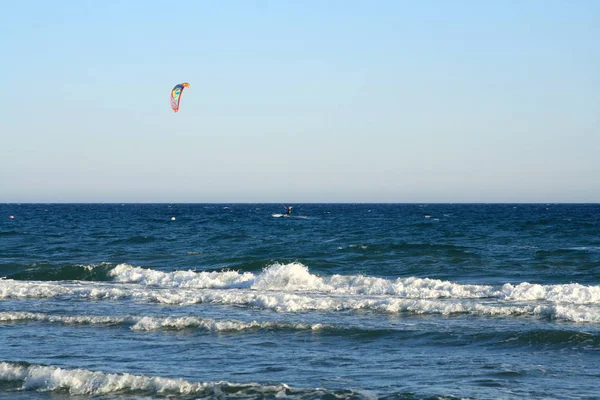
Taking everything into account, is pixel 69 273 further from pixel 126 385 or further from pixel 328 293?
pixel 126 385

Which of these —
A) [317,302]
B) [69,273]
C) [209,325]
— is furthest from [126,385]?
[69,273]

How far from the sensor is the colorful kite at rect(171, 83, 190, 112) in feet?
118

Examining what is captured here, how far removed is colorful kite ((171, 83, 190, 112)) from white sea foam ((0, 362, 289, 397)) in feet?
79.7

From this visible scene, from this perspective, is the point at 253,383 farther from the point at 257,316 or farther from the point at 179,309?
the point at 179,309

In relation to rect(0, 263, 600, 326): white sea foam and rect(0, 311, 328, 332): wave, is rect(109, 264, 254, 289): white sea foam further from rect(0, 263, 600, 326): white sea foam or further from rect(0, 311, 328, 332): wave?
rect(0, 311, 328, 332): wave

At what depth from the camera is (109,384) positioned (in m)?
12.0

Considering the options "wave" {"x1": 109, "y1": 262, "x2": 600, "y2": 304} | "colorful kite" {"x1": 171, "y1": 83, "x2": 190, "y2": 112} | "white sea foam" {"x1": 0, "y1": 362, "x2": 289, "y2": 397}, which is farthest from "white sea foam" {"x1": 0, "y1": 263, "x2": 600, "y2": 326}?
"colorful kite" {"x1": 171, "y1": 83, "x2": 190, "y2": 112}

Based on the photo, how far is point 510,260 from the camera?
3262cm

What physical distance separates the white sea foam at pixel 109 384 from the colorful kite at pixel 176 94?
79.7 feet

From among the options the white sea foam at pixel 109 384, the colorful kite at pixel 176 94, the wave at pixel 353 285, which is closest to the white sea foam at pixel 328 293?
the wave at pixel 353 285

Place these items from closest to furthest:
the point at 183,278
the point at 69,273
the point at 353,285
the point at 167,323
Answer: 1. the point at 167,323
2. the point at 353,285
3. the point at 183,278
4. the point at 69,273

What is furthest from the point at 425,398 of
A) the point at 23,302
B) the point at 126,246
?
the point at 126,246

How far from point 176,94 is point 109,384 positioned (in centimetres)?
2660

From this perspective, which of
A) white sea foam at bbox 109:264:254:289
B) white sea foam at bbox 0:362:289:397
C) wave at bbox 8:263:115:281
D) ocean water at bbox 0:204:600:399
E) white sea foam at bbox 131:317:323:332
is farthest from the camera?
wave at bbox 8:263:115:281
